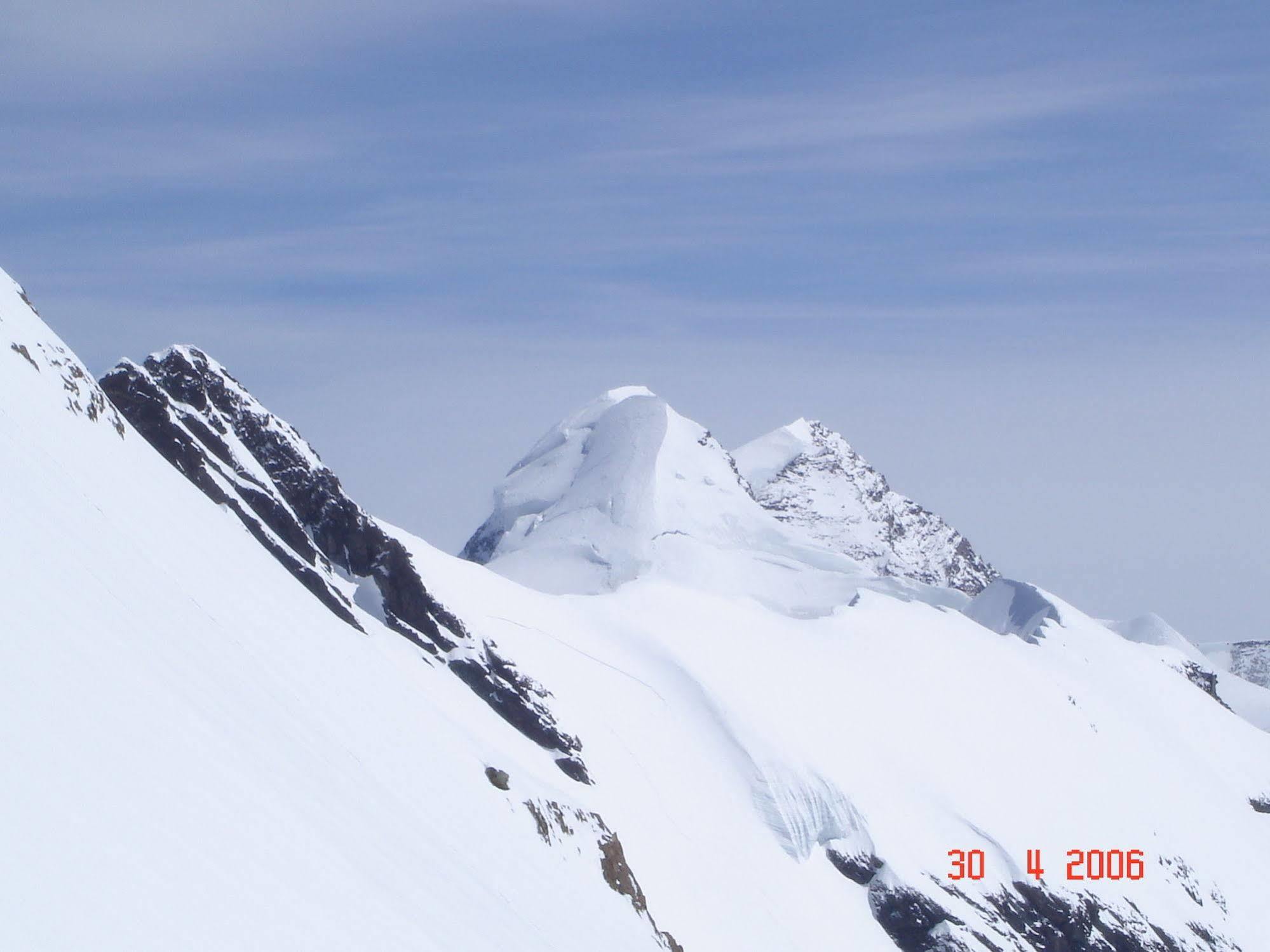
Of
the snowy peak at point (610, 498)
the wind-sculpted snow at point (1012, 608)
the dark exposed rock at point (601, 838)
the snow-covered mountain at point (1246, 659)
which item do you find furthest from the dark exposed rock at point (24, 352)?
the snow-covered mountain at point (1246, 659)

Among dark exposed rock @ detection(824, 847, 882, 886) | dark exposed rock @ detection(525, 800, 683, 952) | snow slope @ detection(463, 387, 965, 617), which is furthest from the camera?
snow slope @ detection(463, 387, 965, 617)

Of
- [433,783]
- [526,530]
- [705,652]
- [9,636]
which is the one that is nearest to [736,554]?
[526,530]

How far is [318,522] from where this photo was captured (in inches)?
1812

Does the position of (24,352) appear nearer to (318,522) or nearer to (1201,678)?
(318,522)

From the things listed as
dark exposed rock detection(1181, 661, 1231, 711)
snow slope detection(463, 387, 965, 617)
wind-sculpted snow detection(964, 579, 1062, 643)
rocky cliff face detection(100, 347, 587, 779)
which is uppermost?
dark exposed rock detection(1181, 661, 1231, 711)

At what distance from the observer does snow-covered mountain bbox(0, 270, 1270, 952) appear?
15641 millimetres

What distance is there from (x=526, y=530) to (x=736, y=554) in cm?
1456

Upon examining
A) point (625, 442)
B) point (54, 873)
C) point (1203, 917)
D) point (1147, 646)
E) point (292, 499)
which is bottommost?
point (54, 873)

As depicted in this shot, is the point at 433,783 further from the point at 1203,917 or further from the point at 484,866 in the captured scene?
the point at 1203,917

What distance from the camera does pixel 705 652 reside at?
63719 millimetres

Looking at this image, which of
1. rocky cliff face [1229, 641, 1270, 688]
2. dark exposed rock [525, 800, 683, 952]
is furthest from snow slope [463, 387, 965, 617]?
rocky cliff face [1229, 641, 1270, 688]

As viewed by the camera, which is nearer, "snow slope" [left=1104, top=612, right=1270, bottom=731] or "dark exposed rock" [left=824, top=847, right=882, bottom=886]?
"dark exposed rock" [left=824, top=847, right=882, bottom=886]
